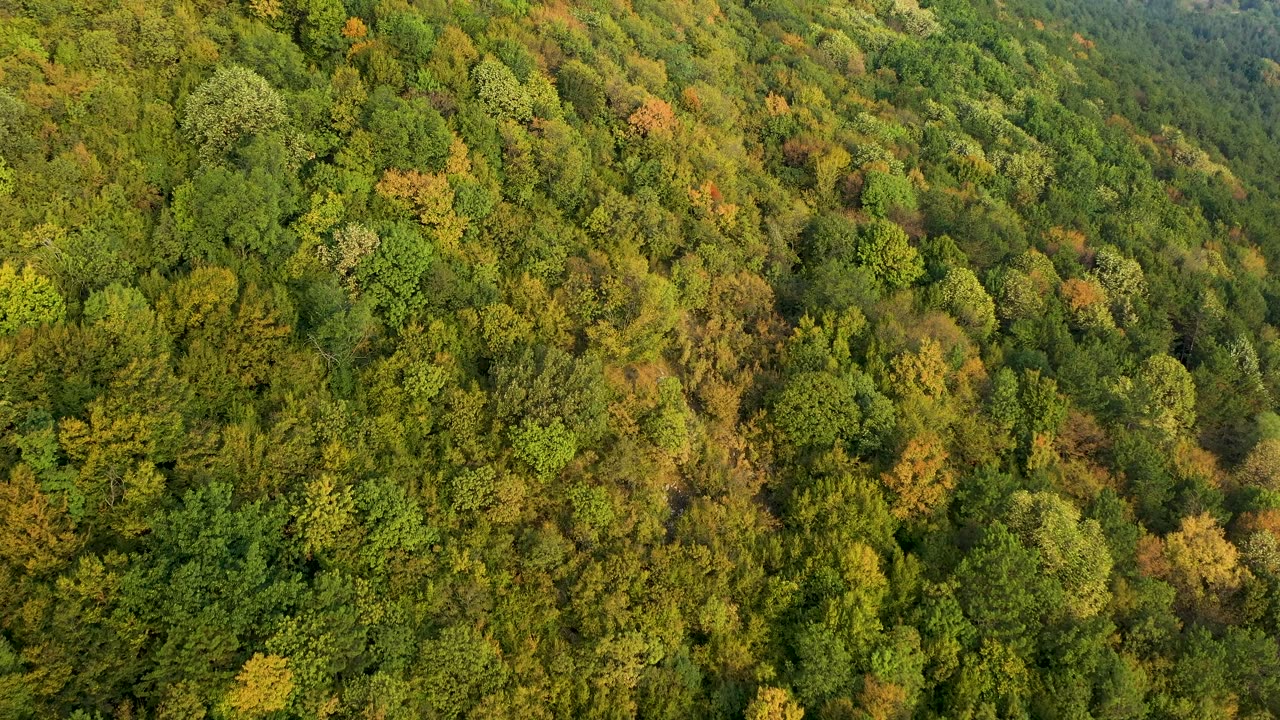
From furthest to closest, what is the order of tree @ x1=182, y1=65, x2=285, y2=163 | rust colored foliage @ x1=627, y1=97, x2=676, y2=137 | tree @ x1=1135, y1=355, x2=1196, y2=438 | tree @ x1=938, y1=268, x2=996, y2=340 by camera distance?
rust colored foliage @ x1=627, y1=97, x2=676, y2=137 → tree @ x1=938, y1=268, x2=996, y2=340 → tree @ x1=1135, y1=355, x2=1196, y2=438 → tree @ x1=182, y1=65, x2=285, y2=163

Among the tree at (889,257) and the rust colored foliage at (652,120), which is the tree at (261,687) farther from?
the tree at (889,257)

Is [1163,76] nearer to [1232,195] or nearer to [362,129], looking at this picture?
[1232,195]

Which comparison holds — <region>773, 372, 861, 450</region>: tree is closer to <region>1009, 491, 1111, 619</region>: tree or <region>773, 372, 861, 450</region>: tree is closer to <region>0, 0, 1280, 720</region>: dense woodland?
<region>0, 0, 1280, 720</region>: dense woodland

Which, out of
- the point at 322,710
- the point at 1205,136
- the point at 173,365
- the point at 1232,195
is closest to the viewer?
the point at 322,710

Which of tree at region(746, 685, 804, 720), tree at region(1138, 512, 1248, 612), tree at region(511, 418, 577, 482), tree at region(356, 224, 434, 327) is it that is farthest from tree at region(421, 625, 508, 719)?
tree at region(1138, 512, 1248, 612)

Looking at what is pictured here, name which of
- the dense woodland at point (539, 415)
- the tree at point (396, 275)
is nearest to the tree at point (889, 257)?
the dense woodland at point (539, 415)

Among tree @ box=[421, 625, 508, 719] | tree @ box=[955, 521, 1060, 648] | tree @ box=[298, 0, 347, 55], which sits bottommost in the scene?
tree @ box=[421, 625, 508, 719]

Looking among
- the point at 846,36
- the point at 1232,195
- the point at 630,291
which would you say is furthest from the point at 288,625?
the point at 1232,195
